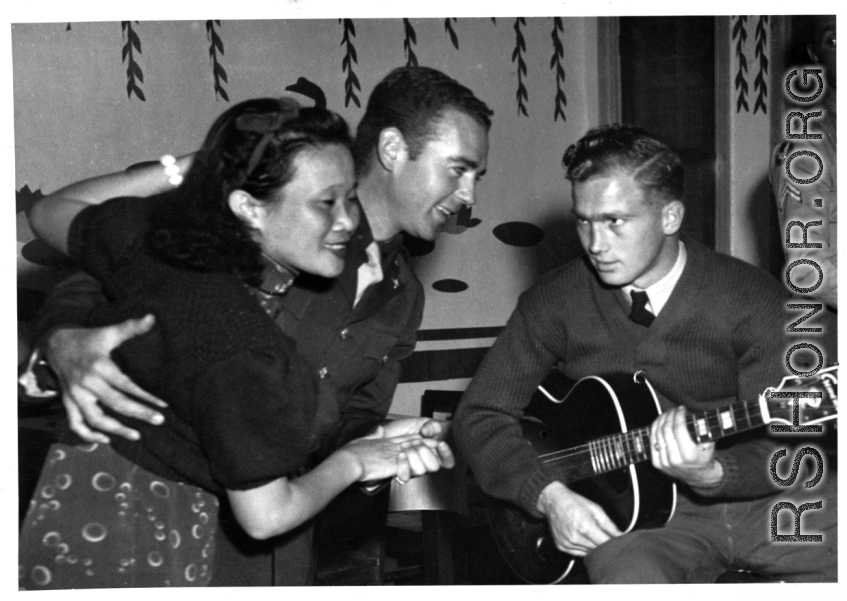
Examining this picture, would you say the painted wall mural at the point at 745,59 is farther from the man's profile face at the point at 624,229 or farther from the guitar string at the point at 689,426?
the guitar string at the point at 689,426

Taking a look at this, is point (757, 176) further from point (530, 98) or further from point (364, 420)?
point (364, 420)

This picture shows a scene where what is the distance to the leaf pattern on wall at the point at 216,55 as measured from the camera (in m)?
1.29

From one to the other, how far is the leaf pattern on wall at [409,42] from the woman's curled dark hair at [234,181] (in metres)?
0.16

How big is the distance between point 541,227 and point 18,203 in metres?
0.87

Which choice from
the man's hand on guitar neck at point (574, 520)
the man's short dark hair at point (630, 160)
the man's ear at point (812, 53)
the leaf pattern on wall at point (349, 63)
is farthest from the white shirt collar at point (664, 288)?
the leaf pattern on wall at point (349, 63)

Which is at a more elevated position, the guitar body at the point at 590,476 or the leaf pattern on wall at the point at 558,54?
the leaf pattern on wall at the point at 558,54

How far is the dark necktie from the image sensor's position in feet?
4.03

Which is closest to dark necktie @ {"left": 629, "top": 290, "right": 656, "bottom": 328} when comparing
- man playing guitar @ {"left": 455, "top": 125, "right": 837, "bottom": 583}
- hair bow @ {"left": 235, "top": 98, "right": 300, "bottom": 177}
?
man playing guitar @ {"left": 455, "top": 125, "right": 837, "bottom": 583}

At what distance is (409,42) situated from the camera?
1.31 metres

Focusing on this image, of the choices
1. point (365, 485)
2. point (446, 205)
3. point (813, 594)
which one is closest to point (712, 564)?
point (813, 594)

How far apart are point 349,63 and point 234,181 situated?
0.93ft

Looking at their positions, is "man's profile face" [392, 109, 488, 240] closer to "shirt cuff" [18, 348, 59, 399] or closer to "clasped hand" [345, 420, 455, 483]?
"clasped hand" [345, 420, 455, 483]

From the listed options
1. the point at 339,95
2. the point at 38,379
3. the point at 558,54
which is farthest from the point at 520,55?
the point at 38,379

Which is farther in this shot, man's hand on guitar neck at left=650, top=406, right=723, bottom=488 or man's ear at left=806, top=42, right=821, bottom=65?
man's ear at left=806, top=42, right=821, bottom=65
